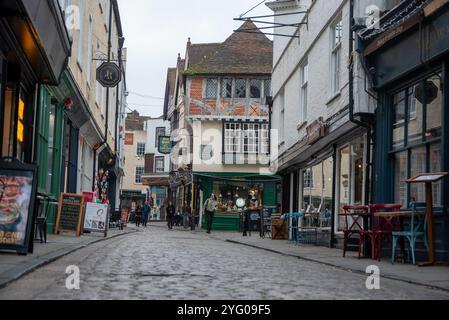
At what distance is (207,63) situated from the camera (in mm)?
44125

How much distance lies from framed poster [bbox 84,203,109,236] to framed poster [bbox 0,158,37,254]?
936 centimetres

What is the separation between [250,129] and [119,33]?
9.27 meters

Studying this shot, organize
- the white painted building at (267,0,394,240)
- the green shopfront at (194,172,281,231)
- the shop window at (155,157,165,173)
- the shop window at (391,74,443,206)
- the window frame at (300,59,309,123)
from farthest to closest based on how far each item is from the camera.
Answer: the shop window at (155,157,165,173)
the green shopfront at (194,172,281,231)
the window frame at (300,59,309,123)
the white painted building at (267,0,394,240)
the shop window at (391,74,443,206)

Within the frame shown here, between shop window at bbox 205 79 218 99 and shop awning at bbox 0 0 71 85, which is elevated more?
shop window at bbox 205 79 218 99

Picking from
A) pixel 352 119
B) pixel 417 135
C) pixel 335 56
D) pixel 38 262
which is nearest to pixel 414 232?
pixel 417 135

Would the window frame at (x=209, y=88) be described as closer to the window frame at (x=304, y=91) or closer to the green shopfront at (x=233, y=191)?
the green shopfront at (x=233, y=191)

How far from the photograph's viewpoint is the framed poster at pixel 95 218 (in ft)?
64.5

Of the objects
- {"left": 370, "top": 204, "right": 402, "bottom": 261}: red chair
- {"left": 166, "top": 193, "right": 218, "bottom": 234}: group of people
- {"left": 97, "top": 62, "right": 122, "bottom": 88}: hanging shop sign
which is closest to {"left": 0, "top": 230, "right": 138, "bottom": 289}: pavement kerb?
{"left": 370, "top": 204, "right": 402, "bottom": 261}: red chair

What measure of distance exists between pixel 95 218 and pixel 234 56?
26.6 meters

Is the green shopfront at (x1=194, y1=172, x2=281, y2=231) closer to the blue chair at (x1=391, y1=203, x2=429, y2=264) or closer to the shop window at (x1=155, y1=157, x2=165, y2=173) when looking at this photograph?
the blue chair at (x1=391, y1=203, x2=429, y2=264)

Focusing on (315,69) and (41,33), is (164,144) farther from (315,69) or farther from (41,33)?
(41,33)

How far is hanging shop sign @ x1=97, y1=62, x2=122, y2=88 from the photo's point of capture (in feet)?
83.0

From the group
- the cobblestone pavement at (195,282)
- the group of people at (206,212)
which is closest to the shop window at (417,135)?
the cobblestone pavement at (195,282)
